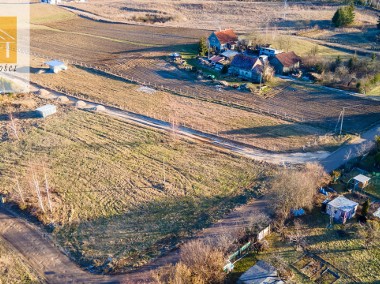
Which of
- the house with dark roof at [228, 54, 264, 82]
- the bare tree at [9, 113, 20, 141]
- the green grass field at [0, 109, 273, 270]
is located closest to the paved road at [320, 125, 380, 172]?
the green grass field at [0, 109, 273, 270]

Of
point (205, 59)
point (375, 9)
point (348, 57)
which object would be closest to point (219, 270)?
point (205, 59)

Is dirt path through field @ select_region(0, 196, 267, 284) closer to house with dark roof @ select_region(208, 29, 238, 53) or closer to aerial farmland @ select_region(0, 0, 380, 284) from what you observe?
aerial farmland @ select_region(0, 0, 380, 284)

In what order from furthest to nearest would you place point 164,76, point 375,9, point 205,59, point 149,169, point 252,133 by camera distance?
point 375,9, point 205,59, point 164,76, point 252,133, point 149,169

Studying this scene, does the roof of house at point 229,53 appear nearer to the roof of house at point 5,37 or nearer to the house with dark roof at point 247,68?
the house with dark roof at point 247,68

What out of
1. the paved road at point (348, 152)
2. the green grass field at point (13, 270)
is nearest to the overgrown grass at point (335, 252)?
the paved road at point (348, 152)

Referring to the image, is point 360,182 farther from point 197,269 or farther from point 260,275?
point 197,269

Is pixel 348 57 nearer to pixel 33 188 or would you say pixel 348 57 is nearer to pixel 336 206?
pixel 336 206
